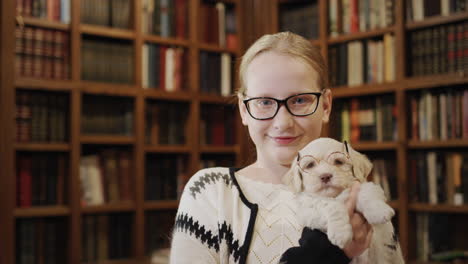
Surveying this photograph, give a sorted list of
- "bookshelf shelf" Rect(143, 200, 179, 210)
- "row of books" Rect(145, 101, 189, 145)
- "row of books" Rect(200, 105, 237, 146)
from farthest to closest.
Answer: "row of books" Rect(200, 105, 237, 146)
"row of books" Rect(145, 101, 189, 145)
"bookshelf shelf" Rect(143, 200, 179, 210)

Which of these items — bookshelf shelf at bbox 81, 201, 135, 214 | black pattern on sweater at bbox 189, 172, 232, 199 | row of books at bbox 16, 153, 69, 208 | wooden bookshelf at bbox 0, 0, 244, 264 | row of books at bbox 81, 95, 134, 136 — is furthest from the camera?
row of books at bbox 81, 95, 134, 136

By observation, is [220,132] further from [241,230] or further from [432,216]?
[241,230]

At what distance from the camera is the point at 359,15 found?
9.24 feet

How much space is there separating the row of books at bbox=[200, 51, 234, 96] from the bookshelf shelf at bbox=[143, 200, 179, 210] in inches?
27.6

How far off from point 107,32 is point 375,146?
1.57 meters

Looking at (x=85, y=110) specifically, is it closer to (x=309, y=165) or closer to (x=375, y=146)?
(x=375, y=146)

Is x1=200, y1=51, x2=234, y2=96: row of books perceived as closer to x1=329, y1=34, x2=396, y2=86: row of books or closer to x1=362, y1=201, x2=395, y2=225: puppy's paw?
x1=329, y1=34, x2=396, y2=86: row of books

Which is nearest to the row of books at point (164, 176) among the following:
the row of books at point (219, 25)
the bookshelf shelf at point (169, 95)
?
the bookshelf shelf at point (169, 95)

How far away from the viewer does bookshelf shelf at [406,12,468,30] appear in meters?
2.45

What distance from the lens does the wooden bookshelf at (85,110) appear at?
2393 mm

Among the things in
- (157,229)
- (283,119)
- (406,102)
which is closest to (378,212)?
(283,119)

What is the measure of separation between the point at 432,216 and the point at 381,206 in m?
2.05

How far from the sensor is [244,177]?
1.07 metres

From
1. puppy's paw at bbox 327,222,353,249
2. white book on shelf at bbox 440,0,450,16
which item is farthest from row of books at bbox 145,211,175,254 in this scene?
puppy's paw at bbox 327,222,353,249
